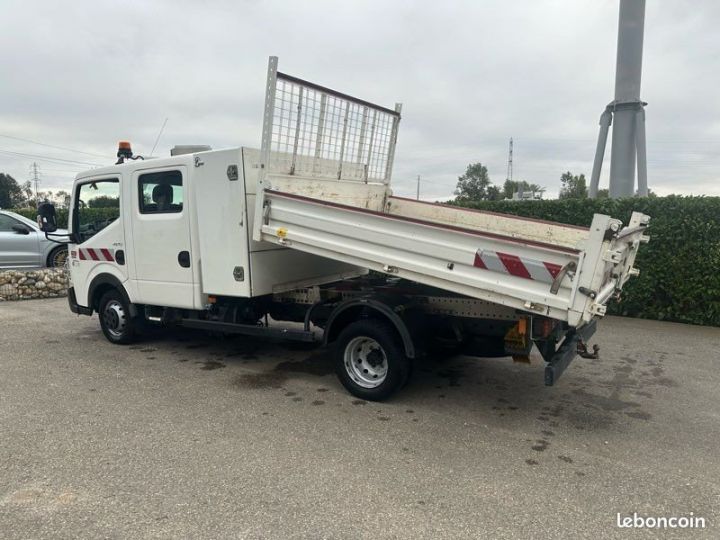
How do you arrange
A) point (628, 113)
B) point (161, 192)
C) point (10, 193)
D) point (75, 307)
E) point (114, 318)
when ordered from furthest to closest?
point (10, 193), point (628, 113), point (75, 307), point (114, 318), point (161, 192)

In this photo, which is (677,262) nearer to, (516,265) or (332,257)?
(516,265)

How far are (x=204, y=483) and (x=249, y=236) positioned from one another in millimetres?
2431

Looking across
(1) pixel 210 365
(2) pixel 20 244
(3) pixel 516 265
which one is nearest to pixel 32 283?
(2) pixel 20 244

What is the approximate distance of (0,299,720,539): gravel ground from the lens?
2873 millimetres

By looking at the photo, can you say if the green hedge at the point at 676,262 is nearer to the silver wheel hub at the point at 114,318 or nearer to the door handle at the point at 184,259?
the door handle at the point at 184,259

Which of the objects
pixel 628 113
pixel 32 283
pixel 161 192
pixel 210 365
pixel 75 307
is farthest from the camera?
pixel 628 113

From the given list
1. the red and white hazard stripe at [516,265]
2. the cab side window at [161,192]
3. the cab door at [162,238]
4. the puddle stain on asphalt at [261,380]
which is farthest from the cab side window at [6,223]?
the red and white hazard stripe at [516,265]

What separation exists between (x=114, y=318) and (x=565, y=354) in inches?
222

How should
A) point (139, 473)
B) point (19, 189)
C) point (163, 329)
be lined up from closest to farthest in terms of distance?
point (139, 473) < point (163, 329) < point (19, 189)

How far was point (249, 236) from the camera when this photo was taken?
4938 millimetres

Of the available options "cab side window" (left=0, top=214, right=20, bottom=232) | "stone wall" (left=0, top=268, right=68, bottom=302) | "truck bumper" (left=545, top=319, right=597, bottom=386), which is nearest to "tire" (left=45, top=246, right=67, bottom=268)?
"stone wall" (left=0, top=268, right=68, bottom=302)

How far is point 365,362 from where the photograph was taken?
A: 190 inches

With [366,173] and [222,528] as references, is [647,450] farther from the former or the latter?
[366,173]

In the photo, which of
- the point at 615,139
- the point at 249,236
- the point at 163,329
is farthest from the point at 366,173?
the point at 615,139
